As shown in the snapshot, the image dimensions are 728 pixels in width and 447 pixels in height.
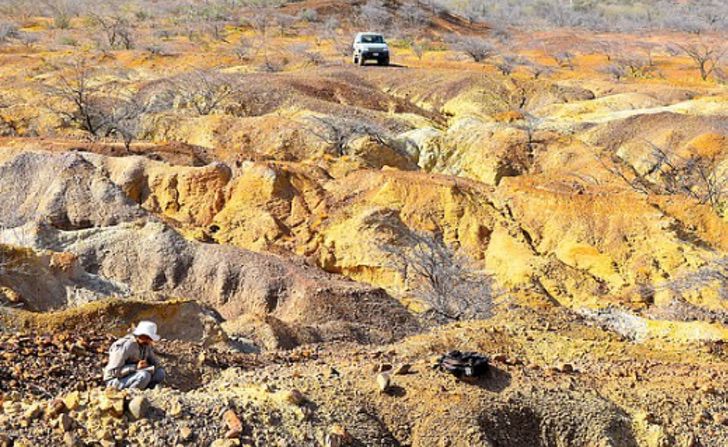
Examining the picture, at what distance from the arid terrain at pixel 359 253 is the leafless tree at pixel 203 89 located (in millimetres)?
100

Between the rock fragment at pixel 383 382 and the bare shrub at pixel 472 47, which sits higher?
the rock fragment at pixel 383 382

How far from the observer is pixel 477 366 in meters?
7.96

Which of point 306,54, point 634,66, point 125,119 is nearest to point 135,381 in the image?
point 125,119

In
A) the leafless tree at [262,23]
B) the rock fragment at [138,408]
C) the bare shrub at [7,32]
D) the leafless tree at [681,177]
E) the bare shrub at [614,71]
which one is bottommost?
the bare shrub at [7,32]

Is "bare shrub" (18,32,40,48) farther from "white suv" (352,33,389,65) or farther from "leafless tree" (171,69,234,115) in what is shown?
"white suv" (352,33,389,65)

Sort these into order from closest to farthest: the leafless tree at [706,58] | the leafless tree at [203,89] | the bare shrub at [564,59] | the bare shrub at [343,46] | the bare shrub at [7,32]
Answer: the leafless tree at [203,89] → the leafless tree at [706,58] → the bare shrub at [343,46] → the bare shrub at [7,32] → the bare shrub at [564,59]

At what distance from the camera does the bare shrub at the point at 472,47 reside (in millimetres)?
44297

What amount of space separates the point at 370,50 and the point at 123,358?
1241 inches

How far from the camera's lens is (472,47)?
153ft

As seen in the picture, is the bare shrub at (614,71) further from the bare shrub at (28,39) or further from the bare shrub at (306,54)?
the bare shrub at (28,39)

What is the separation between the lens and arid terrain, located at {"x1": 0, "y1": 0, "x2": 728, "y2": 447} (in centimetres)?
744

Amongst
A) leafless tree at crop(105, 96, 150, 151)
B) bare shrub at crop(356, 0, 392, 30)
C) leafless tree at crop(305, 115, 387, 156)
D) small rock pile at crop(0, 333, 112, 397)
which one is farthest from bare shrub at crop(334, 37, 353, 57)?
small rock pile at crop(0, 333, 112, 397)

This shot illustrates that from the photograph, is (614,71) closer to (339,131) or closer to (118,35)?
(339,131)

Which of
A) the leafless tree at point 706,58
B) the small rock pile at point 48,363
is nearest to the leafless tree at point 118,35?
the leafless tree at point 706,58
